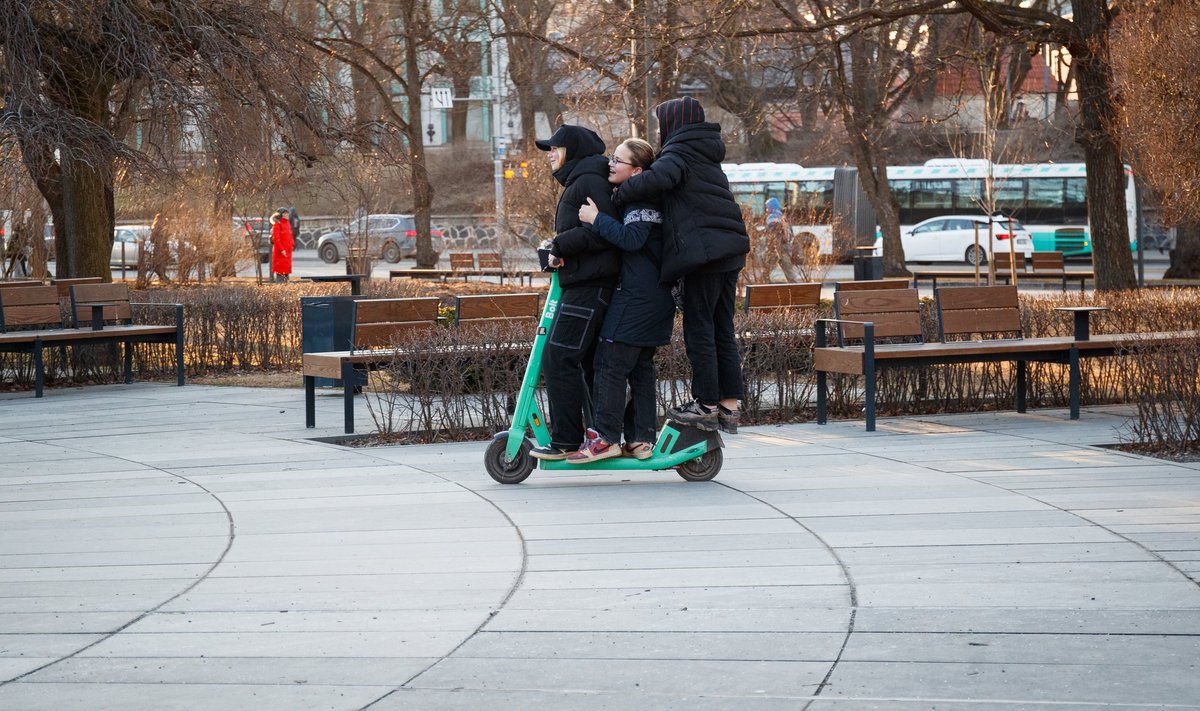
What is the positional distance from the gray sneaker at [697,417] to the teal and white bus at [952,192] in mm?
34344

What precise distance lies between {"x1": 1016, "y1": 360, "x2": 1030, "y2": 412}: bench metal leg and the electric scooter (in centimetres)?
377

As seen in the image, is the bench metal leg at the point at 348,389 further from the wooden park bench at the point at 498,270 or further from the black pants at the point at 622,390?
the wooden park bench at the point at 498,270

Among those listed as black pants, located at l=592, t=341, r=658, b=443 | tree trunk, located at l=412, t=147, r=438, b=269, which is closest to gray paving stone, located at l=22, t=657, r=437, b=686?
black pants, located at l=592, t=341, r=658, b=443

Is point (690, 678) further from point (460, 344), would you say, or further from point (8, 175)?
point (8, 175)

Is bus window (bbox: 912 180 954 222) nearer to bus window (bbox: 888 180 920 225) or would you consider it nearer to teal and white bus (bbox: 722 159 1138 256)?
teal and white bus (bbox: 722 159 1138 256)

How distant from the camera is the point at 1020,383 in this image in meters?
10.8

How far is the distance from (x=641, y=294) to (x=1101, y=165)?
1184cm

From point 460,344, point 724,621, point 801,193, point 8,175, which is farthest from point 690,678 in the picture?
point 801,193

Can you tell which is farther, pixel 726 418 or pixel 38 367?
pixel 38 367

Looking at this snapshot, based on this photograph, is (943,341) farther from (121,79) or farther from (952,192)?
(952,192)

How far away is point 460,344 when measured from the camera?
988cm

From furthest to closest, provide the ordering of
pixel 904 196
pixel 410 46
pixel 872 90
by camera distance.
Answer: pixel 904 196 → pixel 872 90 → pixel 410 46

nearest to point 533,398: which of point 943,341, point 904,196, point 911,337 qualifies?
point 943,341

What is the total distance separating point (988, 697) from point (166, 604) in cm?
296
